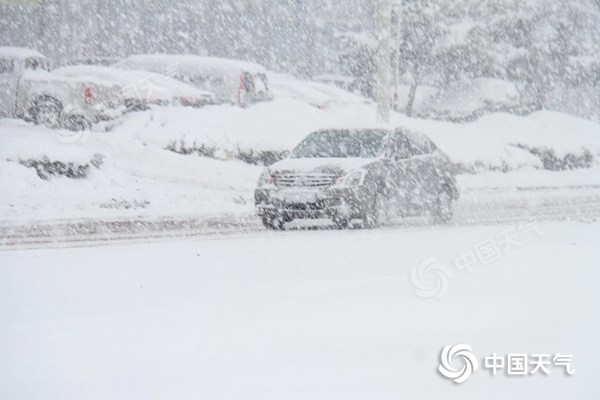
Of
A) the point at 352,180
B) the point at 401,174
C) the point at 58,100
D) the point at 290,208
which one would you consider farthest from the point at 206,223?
the point at 58,100

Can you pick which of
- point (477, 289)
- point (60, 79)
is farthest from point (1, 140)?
point (477, 289)

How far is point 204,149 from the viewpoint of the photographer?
2072cm

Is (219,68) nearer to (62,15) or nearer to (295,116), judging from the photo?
(295,116)

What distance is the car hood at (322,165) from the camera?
45.7 feet

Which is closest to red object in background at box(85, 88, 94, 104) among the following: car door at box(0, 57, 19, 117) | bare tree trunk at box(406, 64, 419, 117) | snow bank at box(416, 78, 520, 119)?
car door at box(0, 57, 19, 117)

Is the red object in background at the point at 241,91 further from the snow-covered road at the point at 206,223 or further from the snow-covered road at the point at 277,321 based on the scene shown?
the snow-covered road at the point at 277,321

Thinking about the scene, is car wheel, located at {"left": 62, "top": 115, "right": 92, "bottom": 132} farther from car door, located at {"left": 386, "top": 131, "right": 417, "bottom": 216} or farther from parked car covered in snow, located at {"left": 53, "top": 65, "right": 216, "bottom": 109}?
car door, located at {"left": 386, "top": 131, "right": 417, "bottom": 216}

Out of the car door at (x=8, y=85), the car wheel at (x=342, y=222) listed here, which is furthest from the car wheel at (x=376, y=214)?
the car door at (x=8, y=85)

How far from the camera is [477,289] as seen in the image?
9109 millimetres

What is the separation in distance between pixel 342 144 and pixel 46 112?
8055mm

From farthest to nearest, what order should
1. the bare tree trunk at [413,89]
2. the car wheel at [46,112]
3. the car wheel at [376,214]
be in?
the bare tree trunk at [413,89] → the car wheel at [46,112] → the car wheel at [376,214]

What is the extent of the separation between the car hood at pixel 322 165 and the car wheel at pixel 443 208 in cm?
163

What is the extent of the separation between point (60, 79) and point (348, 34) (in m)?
13.2

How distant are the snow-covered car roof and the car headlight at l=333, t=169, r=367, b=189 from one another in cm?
854
